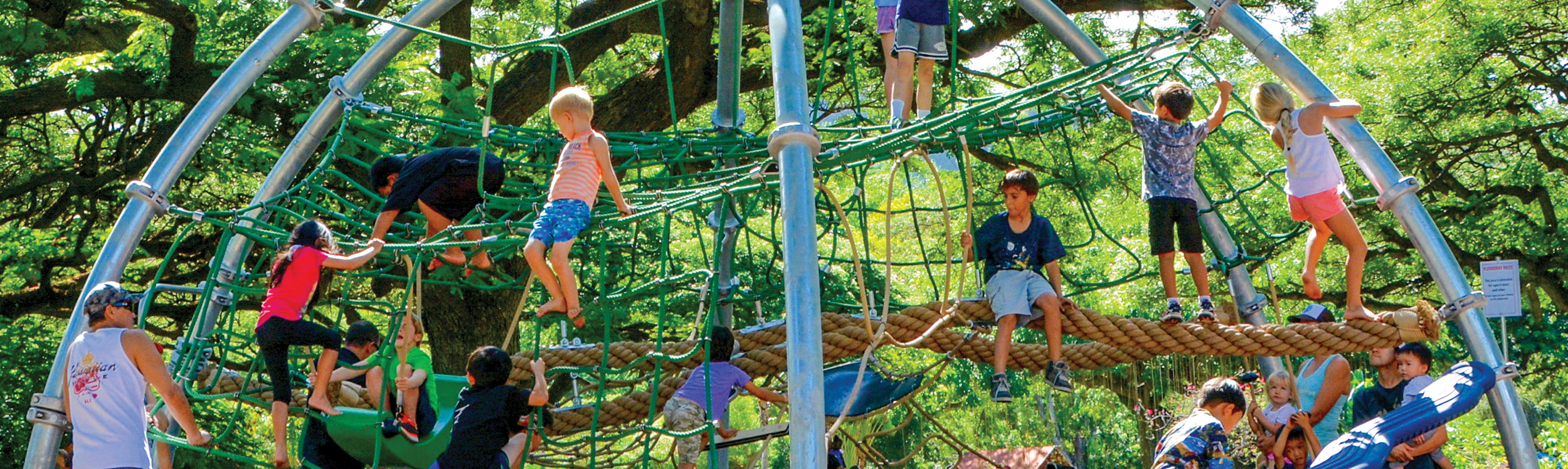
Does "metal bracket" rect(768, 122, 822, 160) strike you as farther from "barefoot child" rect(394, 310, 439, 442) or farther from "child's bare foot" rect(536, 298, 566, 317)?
"barefoot child" rect(394, 310, 439, 442)

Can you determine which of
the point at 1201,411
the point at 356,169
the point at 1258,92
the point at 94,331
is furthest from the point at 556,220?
the point at 356,169

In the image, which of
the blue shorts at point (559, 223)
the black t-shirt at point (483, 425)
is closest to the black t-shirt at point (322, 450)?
the black t-shirt at point (483, 425)

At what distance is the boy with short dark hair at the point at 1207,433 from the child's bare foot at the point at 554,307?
2035 millimetres

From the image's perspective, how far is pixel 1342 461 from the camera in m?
4.46

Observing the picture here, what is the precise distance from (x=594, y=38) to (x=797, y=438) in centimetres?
597

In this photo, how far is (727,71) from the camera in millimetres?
7285

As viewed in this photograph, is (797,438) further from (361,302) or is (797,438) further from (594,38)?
(594,38)

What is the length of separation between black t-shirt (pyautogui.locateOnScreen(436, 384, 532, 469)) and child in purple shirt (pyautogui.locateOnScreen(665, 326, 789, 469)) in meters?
0.78

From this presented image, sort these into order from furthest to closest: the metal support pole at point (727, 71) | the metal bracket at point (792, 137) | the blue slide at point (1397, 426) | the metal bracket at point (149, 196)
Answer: the metal support pole at point (727, 71)
the metal bracket at point (149, 196)
the blue slide at point (1397, 426)
the metal bracket at point (792, 137)

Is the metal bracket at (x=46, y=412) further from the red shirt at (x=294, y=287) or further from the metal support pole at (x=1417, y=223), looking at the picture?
the metal support pole at (x=1417, y=223)

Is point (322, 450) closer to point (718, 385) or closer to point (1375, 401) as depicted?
point (718, 385)

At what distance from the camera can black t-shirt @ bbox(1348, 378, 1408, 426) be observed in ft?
16.5

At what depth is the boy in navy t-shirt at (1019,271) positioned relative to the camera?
520 cm

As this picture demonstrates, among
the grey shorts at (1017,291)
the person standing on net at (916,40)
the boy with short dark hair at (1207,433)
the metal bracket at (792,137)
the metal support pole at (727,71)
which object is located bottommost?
the boy with short dark hair at (1207,433)
